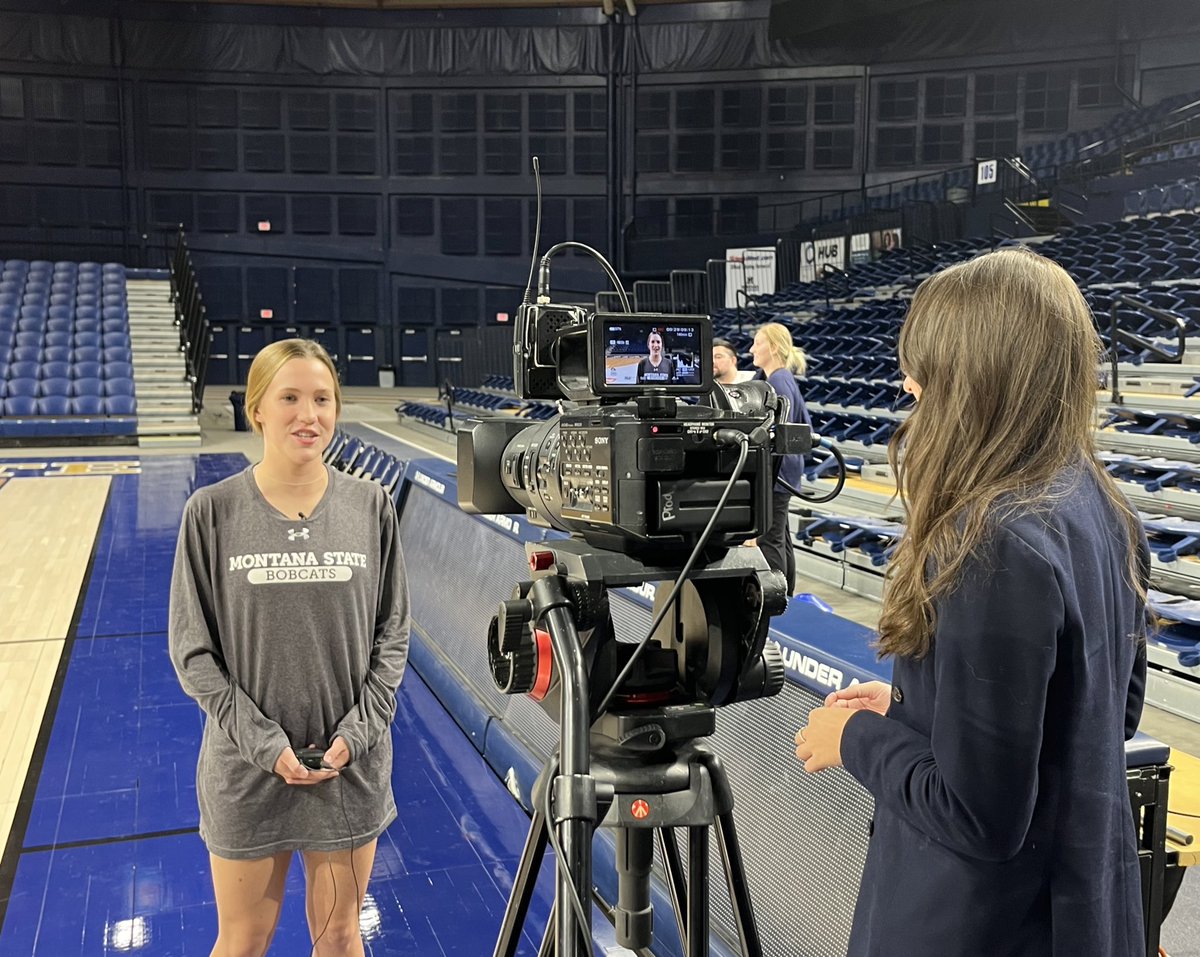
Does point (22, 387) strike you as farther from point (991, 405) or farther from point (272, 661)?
point (991, 405)

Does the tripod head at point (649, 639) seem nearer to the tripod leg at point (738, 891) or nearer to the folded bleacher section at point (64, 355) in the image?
the tripod leg at point (738, 891)

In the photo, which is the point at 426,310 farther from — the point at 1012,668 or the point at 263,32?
the point at 1012,668

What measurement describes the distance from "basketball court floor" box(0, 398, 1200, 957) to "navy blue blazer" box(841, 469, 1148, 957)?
149cm

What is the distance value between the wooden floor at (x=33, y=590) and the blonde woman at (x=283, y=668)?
1.73 m

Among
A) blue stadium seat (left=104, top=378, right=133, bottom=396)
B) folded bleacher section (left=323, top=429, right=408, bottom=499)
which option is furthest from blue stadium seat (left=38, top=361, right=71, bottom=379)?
folded bleacher section (left=323, top=429, right=408, bottom=499)

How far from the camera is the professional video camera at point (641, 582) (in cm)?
120

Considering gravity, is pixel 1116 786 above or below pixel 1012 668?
below

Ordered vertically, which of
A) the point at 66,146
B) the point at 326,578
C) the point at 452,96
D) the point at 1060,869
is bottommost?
the point at 1060,869

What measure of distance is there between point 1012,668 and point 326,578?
1282 mm

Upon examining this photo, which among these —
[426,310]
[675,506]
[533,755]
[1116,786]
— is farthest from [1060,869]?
[426,310]

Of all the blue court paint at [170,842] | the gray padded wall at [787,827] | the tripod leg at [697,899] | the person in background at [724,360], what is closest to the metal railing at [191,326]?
the blue court paint at [170,842]

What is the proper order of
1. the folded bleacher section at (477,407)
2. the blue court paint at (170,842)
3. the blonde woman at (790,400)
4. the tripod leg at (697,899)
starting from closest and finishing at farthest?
the tripod leg at (697,899) < the blue court paint at (170,842) < the blonde woman at (790,400) < the folded bleacher section at (477,407)

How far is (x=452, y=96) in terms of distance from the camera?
21.9 m

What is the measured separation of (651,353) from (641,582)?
12.0 inches
